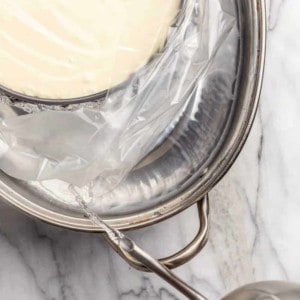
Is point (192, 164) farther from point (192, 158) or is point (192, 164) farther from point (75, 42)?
point (75, 42)

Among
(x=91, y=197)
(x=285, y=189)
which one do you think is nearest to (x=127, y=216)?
(x=91, y=197)

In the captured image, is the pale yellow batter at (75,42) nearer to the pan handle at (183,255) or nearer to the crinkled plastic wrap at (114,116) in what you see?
the crinkled plastic wrap at (114,116)

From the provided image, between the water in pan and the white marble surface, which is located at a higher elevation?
the water in pan

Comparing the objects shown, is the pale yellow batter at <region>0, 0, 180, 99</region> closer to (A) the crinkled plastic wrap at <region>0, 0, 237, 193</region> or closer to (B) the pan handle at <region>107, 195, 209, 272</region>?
(A) the crinkled plastic wrap at <region>0, 0, 237, 193</region>

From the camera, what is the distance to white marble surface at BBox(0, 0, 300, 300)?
0.57m

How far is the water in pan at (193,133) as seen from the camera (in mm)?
534

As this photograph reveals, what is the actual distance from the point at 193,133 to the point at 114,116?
8cm

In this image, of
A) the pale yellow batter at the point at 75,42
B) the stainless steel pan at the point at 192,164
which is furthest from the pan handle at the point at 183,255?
the pale yellow batter at the point at 75,42

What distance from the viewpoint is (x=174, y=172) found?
560 millimetres

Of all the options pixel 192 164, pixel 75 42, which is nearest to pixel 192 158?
pixel 192 164

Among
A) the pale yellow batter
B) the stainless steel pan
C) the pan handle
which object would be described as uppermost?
the pale yellow batter

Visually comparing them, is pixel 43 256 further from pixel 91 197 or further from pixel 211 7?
pixel 211 7

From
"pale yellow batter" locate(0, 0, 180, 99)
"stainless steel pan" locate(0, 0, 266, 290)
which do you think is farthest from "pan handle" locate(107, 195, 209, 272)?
"pale yellow batter" locate(0, 0, 180, 99)

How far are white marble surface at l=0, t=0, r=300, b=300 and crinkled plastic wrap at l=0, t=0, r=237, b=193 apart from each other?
0.06 metres
